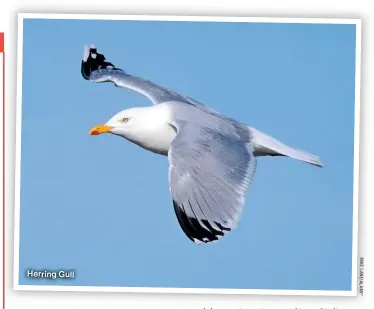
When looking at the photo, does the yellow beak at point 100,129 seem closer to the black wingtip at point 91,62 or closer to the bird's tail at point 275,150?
the black wingtip at point 91,62

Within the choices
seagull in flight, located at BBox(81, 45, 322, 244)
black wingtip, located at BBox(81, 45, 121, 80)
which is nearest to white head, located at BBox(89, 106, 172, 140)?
seagull in flight, located at BBox(81, 45, 322, 244)

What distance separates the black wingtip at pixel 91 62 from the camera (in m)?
1.68

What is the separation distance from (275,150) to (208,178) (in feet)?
0.70

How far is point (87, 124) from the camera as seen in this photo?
169 cm

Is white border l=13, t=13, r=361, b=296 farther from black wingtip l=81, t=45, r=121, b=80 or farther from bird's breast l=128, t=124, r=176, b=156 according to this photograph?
bird's breast l=128, t=124, r=176, b=156

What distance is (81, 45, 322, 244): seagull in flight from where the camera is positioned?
1.57 m

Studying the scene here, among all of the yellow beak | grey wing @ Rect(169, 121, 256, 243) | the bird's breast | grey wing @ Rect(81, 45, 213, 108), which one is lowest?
grey wing @ Rect(169, 121, 256, 243)

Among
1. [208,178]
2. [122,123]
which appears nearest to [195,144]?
[208,178]

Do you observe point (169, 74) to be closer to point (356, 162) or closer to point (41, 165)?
point (41, 165)

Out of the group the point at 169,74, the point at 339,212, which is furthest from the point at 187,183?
the point at 339,212

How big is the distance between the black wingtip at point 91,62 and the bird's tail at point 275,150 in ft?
1.40

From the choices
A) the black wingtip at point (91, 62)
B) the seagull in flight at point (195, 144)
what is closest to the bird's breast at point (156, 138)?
the seagull in flight at point (195, 144)

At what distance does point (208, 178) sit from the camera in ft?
5.19

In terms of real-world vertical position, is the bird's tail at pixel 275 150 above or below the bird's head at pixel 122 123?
below
